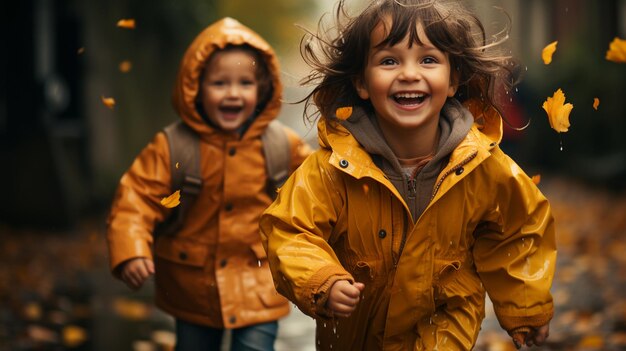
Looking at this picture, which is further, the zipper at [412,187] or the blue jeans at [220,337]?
the blue jeans at [220,337]

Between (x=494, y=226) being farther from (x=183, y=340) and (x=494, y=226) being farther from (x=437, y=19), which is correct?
(x=183, y=340)

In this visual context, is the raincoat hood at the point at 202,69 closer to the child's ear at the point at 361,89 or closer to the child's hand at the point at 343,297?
the child's ear at the point at 361,89

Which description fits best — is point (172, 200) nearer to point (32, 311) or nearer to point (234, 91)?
point (234, 91)

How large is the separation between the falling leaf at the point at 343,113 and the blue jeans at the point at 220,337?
1.38 m

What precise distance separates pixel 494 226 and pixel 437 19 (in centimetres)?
81

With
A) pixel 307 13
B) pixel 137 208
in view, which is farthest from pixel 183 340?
pixel 307 13

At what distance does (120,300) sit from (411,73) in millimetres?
5442

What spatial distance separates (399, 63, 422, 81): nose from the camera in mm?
3641

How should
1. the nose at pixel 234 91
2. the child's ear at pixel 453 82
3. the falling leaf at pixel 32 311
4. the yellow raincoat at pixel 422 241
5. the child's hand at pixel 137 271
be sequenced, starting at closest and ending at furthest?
the yellow raincoat at pixel 422 241 < the child's ear at pixel 453 82 < the child's hand at pixel 137 271 < the nose at pixel 234 91 < the falling leaf at pixel 32 311

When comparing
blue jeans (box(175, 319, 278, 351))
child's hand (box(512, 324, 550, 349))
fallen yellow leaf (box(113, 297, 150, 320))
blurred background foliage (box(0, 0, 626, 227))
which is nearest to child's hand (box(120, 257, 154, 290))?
blue jeans (box(175, 319, 278, 351))

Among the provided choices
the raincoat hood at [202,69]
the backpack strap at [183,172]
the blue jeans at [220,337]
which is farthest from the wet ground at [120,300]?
the raincoat hood at [202,69]

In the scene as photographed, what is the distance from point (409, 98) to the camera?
371cm

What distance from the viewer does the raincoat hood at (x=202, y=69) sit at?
16.2 ft

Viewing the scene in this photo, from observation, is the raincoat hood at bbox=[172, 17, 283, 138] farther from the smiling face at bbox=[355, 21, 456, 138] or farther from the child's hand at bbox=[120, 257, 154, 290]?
the smiling face at bbox=[355, 21, 456, 138]
